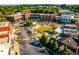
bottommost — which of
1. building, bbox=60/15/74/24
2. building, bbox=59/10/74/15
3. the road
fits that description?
the road

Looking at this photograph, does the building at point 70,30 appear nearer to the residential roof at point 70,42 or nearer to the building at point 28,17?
the residential roof at point 70,42

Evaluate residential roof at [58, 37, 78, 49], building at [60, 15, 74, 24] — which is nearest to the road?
residential roof at [58, 37, 78, 49]

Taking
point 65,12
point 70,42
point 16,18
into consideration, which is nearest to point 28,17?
point 16,18

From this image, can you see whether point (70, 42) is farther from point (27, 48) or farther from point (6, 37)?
point (6, 37)

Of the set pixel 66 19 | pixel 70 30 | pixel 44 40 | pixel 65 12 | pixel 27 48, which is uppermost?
pixel 65 12

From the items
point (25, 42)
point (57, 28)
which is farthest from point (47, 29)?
point (25, 42)

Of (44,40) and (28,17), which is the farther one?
(28,17)

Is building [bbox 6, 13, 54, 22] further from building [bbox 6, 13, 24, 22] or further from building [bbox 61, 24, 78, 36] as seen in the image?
building [bbox 61, 24, 78, 36]

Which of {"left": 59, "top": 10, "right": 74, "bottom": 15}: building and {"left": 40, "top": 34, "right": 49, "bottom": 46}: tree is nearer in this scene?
{"left": 40, "top": 34, "right": 49, "bottom": 46}: tree

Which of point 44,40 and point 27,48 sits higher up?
point 44,40
